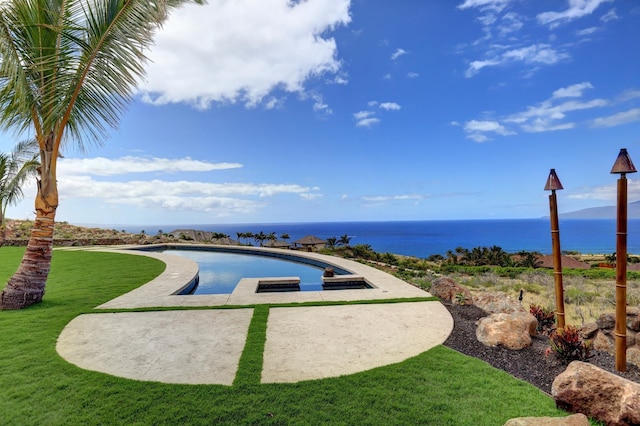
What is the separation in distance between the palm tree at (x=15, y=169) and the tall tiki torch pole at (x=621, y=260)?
2238 centimetres

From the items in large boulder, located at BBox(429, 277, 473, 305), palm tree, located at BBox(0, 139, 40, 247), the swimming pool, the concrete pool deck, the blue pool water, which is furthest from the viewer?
palm tree, located at BBox(0, 139, 40, 247)

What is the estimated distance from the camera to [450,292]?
778cm

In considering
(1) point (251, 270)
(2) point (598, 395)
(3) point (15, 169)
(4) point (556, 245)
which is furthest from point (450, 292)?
(3) point (15, 169)

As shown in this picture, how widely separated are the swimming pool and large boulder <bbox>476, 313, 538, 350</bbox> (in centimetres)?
499

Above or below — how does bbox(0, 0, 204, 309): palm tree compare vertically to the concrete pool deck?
above

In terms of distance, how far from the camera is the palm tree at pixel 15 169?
53.4 ft

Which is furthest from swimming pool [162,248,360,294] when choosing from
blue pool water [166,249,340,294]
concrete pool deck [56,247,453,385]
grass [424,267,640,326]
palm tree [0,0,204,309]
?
palm tree [0,0,204,309]

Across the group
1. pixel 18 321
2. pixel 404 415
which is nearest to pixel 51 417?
pixel 404 415

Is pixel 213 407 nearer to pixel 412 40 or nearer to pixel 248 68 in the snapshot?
pixel 248 68

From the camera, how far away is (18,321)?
5.78 meters

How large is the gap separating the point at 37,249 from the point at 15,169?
49.1 feet

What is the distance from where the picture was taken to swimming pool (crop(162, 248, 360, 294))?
10086 mm

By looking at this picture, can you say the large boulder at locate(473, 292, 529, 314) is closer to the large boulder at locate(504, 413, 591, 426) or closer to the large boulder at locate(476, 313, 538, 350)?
the large boulder at locate(476, 313, 538, 350)

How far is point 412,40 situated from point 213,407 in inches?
626
